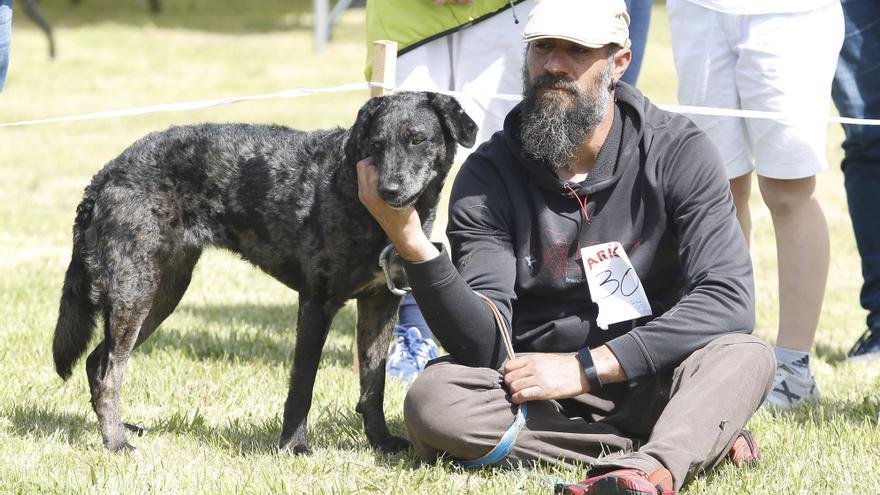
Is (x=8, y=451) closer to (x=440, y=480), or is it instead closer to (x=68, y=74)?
(x=440, y=480)

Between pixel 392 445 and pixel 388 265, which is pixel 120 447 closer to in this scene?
pixel 392 445

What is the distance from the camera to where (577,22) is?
346 centimetres

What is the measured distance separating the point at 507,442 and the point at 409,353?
1589 millimetres

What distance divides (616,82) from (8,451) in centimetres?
231

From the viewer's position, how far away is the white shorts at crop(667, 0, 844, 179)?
14.6ft

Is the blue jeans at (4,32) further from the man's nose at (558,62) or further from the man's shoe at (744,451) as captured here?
the man's shoe at (744,451)

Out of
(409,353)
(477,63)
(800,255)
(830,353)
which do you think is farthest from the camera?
(830,353)

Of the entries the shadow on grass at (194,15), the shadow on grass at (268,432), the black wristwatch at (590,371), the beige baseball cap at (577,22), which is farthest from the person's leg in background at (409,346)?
the shadow on grass at (194,15)

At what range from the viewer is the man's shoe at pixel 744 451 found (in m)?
3.49

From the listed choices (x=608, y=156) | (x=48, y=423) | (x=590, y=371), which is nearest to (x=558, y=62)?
(x=608, y=156)

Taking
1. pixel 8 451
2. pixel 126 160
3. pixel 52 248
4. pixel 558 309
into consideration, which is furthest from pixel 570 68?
pixel 52 248

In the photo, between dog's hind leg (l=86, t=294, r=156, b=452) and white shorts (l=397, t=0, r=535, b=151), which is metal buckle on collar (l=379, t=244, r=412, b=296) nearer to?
dog's hind leg (l=86, t=294, r=156, b=452)

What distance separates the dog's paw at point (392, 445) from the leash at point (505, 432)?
0.39 m

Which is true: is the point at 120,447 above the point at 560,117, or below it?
below
